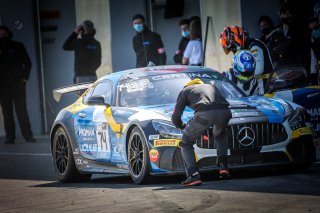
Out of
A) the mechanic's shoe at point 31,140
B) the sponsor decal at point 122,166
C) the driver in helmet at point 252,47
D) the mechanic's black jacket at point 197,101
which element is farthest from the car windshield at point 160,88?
the mechanic's shoe at point 31,140

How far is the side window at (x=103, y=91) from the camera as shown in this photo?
14.6 metres

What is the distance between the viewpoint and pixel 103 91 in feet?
49.1

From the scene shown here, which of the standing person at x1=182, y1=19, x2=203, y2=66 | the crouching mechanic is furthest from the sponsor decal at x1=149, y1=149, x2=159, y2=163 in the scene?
the standing person at x1=182, y1=19, x2=203, y2=66

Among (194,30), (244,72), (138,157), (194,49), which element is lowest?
(138,157)

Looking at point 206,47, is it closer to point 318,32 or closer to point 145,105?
point 318,32

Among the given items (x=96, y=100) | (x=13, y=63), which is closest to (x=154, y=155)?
(x=96, y=100)

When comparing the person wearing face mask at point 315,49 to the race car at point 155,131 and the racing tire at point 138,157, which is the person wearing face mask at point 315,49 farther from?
the racing tire at point 138,157

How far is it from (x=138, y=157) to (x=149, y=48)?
8421 millimetres

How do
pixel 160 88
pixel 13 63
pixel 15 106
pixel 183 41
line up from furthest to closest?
pixel 15 106
pixel 13 63
pixel 183 41
pixel 160 88

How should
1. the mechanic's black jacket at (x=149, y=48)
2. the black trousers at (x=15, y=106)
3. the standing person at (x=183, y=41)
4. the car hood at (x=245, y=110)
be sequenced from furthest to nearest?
the black trousers at (x=15, y=106) < the standing person at (x=183, y=41) < the mechanic's black jacket at (x=149, y=48) < the car hood at (x=245, y=110)

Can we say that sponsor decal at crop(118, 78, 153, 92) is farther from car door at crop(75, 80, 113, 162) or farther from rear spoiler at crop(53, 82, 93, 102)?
rear spoiler at crop(53, 82, 93, 102)

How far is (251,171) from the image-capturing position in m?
13.9

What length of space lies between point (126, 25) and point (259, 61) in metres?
9.01

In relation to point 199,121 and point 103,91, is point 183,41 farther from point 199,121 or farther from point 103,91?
point 199,121
